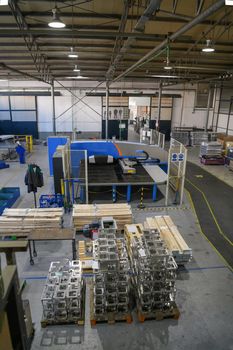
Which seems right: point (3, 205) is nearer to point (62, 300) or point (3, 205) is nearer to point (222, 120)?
point (62, 300)

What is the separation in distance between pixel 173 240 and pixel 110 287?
2.51 metres

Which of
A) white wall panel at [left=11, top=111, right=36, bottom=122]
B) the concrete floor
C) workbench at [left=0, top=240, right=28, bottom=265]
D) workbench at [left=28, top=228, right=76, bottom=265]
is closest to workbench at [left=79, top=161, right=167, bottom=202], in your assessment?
workbench at [left=28, top=228, right=76, bottom=265]

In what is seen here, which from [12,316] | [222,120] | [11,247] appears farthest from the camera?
[222,120]

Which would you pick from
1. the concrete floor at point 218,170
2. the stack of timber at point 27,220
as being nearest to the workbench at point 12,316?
the stack of timber at point 27,220

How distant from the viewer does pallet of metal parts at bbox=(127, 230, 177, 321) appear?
5.02 m

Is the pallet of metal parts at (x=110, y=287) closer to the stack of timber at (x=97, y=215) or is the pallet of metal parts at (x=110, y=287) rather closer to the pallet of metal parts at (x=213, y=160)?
the stack of timber at (x=97, y=215)

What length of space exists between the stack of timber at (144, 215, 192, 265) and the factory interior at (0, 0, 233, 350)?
0.04 meters

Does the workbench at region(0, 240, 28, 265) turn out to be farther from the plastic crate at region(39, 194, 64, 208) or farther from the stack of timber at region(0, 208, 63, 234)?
the plastic crate at region(39, 194, 64, 208)

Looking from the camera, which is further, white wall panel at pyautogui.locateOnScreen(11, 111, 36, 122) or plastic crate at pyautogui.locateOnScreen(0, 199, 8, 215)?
white wall panel at pyautogui.locateOnScreen(11, 111, 36, 122)

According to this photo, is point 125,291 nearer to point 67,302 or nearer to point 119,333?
point 119,333

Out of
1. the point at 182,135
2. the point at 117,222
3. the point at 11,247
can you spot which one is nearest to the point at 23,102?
the point at 182,135

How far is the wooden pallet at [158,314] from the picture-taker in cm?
508

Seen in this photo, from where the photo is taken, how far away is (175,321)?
202 inches

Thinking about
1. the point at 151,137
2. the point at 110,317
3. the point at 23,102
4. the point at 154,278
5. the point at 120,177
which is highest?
the point at 23,102
